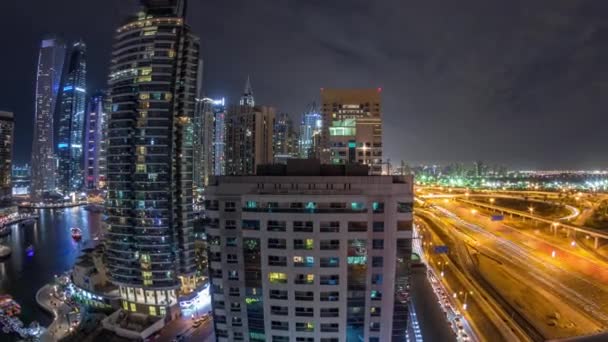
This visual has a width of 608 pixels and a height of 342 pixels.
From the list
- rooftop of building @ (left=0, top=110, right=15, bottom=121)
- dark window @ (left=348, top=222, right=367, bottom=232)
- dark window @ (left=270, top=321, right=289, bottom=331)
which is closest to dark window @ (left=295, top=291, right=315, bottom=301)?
dark window @ (left=270, top=321, right=289, bottom=331)

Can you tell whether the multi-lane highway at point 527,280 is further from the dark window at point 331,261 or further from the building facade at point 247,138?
the building facade at point 247,138

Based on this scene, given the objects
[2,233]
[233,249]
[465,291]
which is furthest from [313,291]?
[2,233]

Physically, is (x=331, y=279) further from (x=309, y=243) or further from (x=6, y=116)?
(x=6, y=116)

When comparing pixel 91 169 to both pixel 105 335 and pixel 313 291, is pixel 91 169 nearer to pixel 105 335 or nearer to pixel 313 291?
pixel 105 335

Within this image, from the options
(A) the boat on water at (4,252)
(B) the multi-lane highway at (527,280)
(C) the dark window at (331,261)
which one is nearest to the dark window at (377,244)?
(C) the dark window at (331,261)

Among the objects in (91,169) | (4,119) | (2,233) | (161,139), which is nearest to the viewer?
(161,139)

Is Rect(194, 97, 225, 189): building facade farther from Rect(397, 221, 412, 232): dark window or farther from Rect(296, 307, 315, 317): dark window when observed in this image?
Rect(397, 221, 412, 232): dark window

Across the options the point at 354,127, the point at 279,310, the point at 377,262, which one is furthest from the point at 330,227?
the point at 354,127
